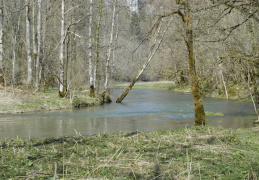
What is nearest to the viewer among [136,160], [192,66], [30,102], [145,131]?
[136,160]

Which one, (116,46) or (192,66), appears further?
(116,46)

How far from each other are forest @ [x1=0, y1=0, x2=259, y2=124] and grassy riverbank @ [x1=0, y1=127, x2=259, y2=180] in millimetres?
4917

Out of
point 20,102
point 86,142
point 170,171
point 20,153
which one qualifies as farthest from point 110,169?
point 20,102

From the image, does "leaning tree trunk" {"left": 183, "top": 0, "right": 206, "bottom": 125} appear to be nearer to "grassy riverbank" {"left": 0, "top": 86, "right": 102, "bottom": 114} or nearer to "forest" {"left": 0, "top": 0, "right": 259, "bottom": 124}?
"forest" {"left": 0, "top": 0, "right": 259, "bottom": 124}

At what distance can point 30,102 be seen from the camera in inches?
775

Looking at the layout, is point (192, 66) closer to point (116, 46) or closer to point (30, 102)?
point (30, 102)

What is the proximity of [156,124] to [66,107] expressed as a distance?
813 cm

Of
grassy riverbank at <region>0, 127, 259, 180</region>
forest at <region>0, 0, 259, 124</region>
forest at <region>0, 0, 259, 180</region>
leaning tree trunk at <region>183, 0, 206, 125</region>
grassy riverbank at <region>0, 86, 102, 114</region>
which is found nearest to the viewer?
grassy riverbank at <region>0, 127, 259, 180</region>

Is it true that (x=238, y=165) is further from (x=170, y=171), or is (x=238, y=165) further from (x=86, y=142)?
(x=86, y=142)

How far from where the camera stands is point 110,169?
501 centimetres

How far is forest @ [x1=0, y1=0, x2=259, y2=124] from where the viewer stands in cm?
1698

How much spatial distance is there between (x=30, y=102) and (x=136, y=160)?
15624 mm

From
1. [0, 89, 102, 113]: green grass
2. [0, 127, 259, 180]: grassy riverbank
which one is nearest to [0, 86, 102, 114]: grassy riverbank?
[0, 89, 102, 113]: green grass

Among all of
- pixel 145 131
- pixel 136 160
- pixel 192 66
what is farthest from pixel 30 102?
pixel 136 160
